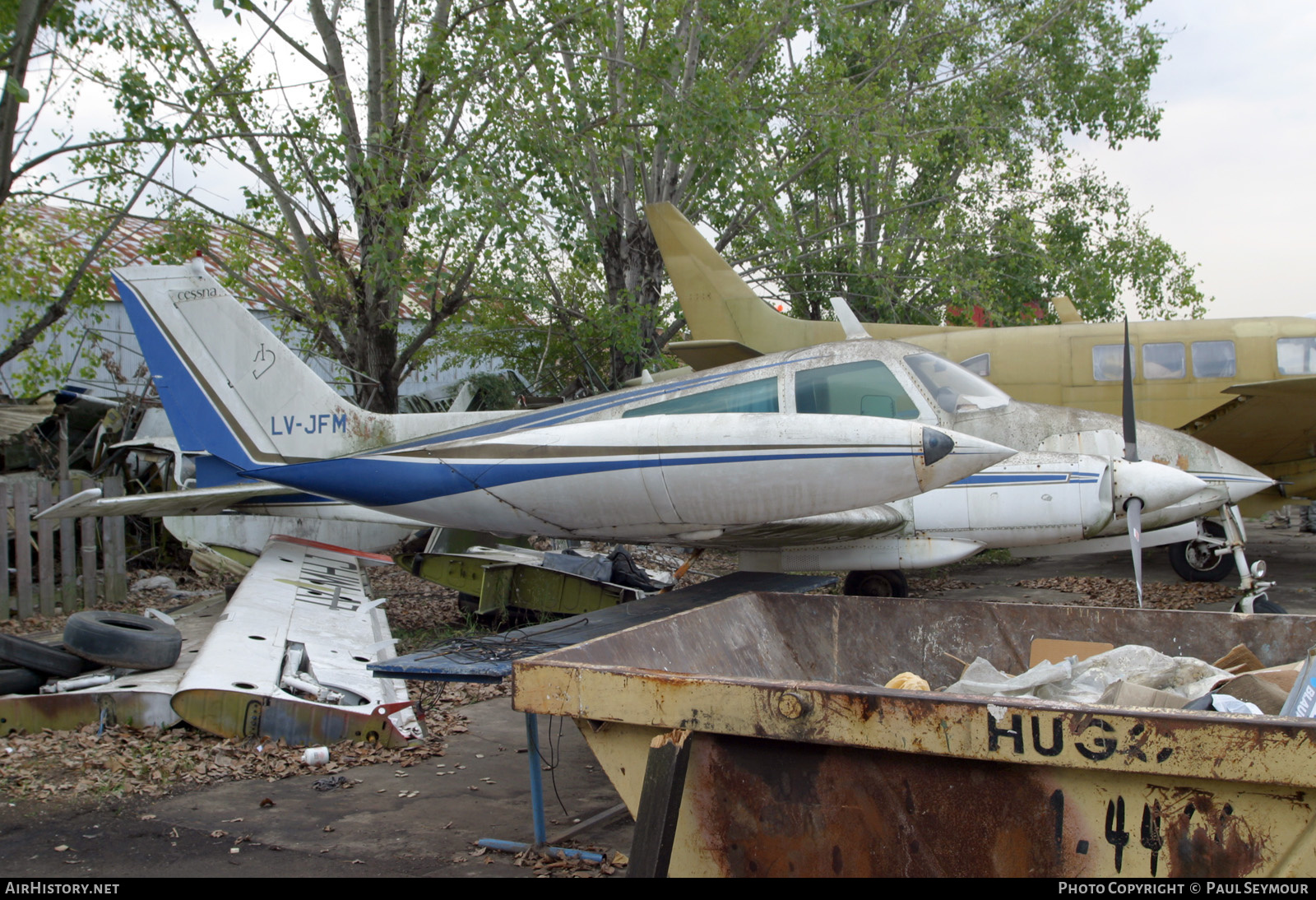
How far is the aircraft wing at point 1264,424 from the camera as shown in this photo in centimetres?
1057

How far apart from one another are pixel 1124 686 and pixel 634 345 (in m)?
12.6

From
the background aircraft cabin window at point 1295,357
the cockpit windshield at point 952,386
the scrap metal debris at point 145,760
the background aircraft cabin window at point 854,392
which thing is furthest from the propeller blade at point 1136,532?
the background aircraft cabin window at point 1295,357

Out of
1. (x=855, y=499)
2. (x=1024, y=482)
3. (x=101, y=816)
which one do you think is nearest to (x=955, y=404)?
(x=1024, y=482)

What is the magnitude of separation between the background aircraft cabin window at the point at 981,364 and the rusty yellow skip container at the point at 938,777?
10144 mm

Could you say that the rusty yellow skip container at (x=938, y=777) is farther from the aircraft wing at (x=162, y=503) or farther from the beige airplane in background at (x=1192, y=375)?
the beige airplane in background at (x=1192, y=375)


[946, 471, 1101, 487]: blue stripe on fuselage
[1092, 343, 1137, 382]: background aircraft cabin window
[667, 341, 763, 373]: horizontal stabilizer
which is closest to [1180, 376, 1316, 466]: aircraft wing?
[1092, 343, 1137, 382]: background aircraft cabin window

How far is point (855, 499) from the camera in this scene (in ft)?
21.1

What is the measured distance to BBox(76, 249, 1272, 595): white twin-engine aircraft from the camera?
21.5 feet

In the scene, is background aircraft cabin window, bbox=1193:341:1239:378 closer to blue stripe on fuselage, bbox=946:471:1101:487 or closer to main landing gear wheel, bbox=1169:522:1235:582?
main landing gear wheel, bbox=1169:522:1235:582

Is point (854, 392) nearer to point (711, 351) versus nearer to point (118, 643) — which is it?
point (711, 351)

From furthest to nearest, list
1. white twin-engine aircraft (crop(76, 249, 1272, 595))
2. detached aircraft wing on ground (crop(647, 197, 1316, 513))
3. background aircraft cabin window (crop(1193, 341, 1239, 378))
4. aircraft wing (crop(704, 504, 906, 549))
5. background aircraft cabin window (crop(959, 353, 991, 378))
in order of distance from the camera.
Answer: background aircraft cabin window (crop(959, 353, 991, 378)) → background aircraft cabin window (crop(1193, 341, 1239, 378)) → detached aircraft wing on ground (crop(647, 197, 1316, 513)) → aircraft wing (crop(704, 504, 906, 549)) → white twin-engine aircraft (crop(76, 249, 1272, 595))

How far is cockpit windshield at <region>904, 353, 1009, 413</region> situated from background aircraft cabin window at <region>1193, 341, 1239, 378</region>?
4836 mm

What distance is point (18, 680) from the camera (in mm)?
5680

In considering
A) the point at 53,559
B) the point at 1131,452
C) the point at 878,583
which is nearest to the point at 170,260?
the point at 53,559
